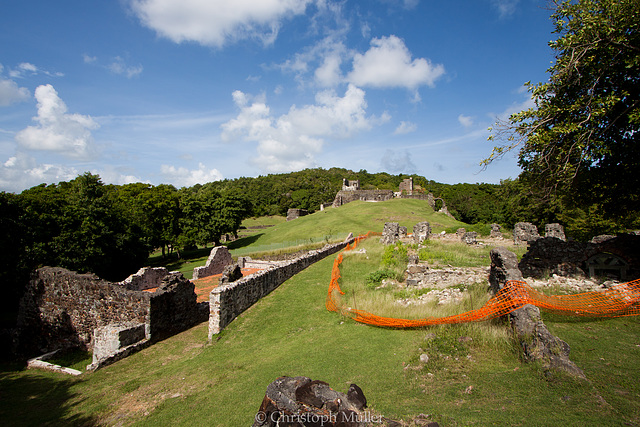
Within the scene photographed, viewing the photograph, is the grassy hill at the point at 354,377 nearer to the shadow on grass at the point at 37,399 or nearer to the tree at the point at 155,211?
the shadow on grass at the point at 37,399

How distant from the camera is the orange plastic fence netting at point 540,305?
7.48 metres

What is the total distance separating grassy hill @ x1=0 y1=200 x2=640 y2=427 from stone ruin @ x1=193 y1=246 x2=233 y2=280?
14155 millimetres

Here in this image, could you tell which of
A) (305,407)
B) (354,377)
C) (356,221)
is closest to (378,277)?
(354,377)

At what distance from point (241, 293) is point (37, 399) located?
644 cm

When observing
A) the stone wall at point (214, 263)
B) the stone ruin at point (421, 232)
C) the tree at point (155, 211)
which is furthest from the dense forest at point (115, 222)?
the stone wall at point (214, 263)

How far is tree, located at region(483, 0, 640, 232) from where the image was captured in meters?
9.27

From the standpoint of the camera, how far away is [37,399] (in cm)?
814

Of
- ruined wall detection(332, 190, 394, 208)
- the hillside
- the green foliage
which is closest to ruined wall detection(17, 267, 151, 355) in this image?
the green foliage

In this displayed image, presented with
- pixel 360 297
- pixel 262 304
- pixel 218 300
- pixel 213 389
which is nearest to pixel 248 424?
pixel 213 389

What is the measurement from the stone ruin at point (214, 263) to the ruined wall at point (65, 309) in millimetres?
12392

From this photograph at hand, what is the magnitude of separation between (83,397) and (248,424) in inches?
213

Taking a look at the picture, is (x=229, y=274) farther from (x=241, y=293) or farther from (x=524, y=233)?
(x=524, y=233)

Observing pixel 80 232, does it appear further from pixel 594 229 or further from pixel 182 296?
pixel 594 229

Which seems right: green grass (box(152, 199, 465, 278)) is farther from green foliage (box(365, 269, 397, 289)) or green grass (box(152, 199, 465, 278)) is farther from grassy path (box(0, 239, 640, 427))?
grassy path (box(0, 239, 640, 427))
